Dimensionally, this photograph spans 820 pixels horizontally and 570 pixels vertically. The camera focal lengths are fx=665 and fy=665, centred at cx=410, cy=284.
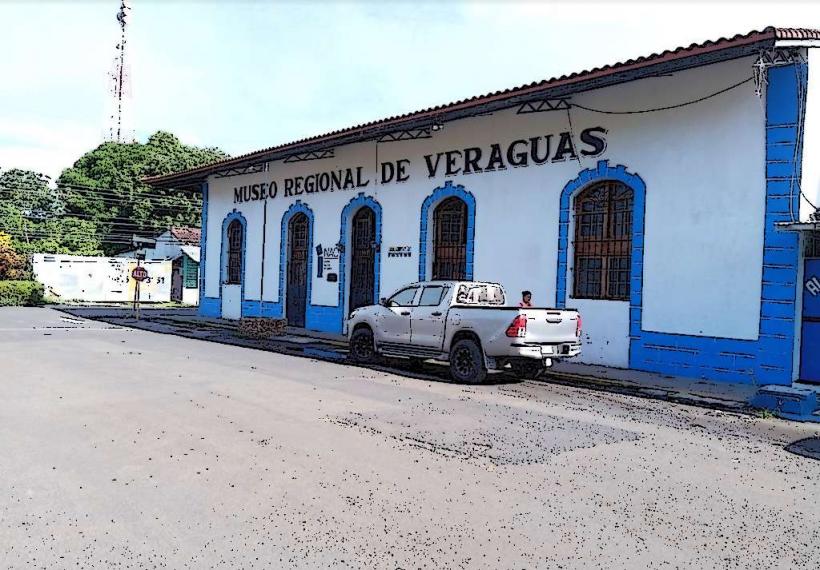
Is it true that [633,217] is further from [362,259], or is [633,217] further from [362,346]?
[362,259]

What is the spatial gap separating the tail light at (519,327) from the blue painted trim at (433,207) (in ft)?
17.4

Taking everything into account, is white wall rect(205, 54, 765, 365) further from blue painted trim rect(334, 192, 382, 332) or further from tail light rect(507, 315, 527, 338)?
tail light rect(507, 315, 527, 338)

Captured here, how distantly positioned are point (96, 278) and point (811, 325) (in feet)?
122

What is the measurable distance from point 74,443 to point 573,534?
4842 mm

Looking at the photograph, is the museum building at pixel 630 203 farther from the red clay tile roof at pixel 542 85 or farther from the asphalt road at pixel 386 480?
the asphalt road at pixel 386 480

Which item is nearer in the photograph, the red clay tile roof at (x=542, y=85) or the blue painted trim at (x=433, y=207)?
the red clay tile roof at (x=542, y=85)

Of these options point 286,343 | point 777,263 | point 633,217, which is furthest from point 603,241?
point 286,343

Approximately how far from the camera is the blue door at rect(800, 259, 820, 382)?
10.9m

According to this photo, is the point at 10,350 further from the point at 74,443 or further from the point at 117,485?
the point at 117,485

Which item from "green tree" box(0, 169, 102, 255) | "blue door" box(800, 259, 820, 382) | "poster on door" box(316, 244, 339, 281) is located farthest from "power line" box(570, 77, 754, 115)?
"green tree" box(0, 169, 102, 255)

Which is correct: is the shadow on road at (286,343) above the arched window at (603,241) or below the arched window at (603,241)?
below

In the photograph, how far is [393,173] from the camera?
18.2 meters

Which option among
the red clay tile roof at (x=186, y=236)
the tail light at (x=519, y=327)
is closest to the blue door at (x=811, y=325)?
the tail light at (x=519, y=327)

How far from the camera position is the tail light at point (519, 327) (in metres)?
10.5
